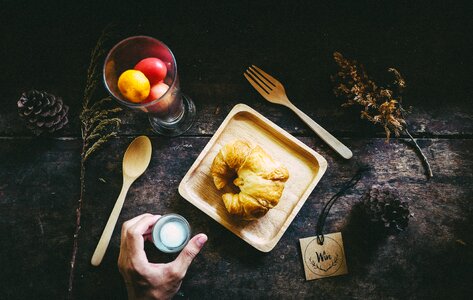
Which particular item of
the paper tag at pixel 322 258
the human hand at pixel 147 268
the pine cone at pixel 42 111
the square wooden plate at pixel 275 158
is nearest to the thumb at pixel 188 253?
the human hand at pixel 147 268

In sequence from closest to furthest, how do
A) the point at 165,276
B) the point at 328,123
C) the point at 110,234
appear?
the point at 165,276
the point at 110,234
the point at 328,123

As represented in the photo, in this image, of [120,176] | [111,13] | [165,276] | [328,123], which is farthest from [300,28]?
[165,276]

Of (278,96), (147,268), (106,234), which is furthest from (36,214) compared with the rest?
(278,96)

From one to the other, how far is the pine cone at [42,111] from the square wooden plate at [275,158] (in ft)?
2.22

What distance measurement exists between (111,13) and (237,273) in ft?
4.77

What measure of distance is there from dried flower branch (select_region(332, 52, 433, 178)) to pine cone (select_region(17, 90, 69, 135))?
1347 millimetres

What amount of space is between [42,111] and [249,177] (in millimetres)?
1017

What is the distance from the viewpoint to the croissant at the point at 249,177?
1607 mm

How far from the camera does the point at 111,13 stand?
1884mm

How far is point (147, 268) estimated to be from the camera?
159cm

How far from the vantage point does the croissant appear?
5.27 ft

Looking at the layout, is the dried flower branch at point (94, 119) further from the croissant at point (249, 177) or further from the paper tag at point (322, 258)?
the paper tag at point (322, 258)

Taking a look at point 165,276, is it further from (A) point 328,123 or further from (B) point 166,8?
(B) point 166,8

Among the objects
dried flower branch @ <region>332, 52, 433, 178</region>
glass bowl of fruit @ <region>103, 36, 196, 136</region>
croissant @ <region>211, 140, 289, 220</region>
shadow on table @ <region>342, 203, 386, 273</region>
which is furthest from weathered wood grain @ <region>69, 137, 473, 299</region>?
glass bowl of fruit @ <region>103, 36, 196, 136</region>
